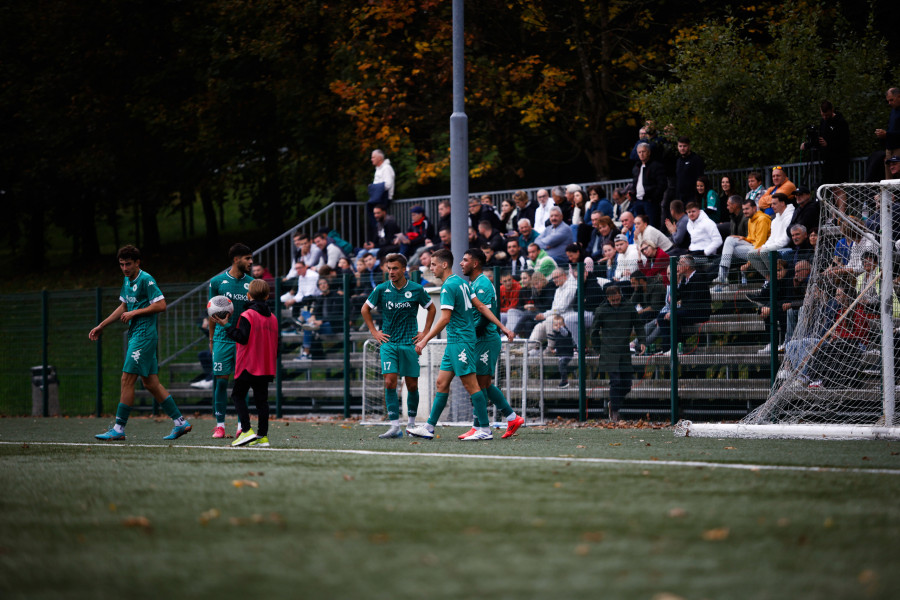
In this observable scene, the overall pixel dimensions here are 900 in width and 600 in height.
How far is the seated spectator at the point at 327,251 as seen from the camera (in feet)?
70.5

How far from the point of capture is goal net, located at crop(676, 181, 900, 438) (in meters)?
11.4

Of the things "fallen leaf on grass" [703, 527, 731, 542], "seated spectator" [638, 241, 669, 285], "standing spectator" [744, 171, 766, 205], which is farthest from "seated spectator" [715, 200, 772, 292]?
"fallen leaf on grass" [703, 527, 731, 542]

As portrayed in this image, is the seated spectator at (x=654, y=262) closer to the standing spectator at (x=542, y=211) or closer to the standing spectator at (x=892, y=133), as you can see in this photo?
the standing spectator at (x=892, y=133)

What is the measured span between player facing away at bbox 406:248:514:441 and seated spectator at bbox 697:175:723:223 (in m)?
6.16

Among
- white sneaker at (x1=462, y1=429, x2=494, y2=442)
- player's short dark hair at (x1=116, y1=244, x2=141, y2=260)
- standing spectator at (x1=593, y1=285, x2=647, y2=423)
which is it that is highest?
player's short dark hair at (x1=116, y1=244, x2=141, y2=260)

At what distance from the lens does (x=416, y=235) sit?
70.6ft

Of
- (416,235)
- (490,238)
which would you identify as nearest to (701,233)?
(490,238)

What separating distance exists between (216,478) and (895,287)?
7.76 m

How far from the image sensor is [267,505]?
656 cm

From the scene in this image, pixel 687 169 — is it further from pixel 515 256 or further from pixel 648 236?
pixel 515 256

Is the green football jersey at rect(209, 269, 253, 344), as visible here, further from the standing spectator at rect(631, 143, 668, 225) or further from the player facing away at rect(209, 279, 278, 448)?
the standing spectator at rect(631, 143, 668, 225)

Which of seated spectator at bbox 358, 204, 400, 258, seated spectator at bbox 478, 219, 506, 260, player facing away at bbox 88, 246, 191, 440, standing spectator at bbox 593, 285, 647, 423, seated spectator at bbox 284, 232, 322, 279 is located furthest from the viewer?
seated spectator at bbox 284, 232, 322, 279

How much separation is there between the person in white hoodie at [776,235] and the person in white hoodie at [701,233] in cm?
93

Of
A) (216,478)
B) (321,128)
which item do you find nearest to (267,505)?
(216,478)
